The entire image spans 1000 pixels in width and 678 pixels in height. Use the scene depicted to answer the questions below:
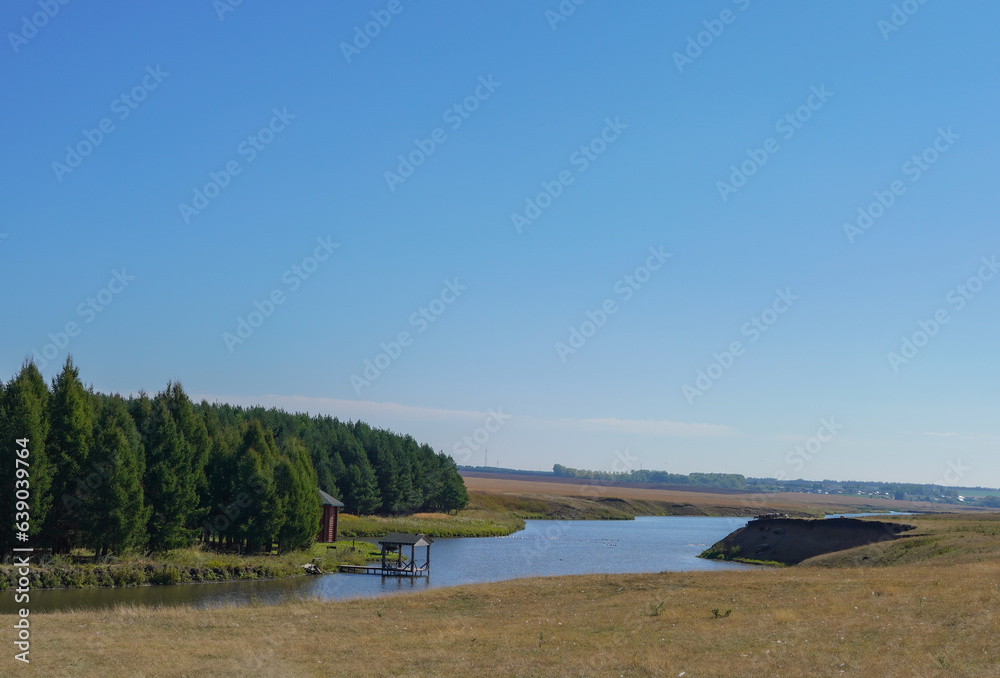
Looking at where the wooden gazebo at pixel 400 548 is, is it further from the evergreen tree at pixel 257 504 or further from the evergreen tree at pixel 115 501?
the evergreen tree at pixel 115 501

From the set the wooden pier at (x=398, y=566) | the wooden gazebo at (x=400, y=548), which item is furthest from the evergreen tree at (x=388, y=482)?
the wooden gazebo at (x=400, y=548)

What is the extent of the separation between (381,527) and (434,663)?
85.5 meters

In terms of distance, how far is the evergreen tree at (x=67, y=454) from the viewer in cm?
4966

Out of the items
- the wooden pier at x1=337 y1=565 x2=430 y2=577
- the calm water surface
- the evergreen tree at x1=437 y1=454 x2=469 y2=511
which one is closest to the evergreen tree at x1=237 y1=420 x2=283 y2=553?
the wooden pier at x1=337 y1=565 x2=430 y2=577

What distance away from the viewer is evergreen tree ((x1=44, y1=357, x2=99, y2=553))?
49.7 m

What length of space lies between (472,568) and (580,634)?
1643 inches

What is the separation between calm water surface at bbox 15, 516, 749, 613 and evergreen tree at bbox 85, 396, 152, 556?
4933 mm

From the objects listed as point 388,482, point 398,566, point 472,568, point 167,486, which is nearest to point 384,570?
point 398,566

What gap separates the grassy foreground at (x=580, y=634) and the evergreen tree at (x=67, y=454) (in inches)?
829

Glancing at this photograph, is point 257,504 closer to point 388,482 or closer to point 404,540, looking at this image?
point 404,540

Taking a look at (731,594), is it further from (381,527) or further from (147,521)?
(381,527)

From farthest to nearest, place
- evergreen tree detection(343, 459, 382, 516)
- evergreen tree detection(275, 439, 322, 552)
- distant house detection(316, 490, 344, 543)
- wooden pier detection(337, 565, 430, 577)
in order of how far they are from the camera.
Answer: evergreen tree detection(343, 459, 382, 516) → distant house detection(316, 490, 344, 543) → evergreen tree detection(275, 439, 322, 552) → wooden pier detection(337, 565, 430, 577)

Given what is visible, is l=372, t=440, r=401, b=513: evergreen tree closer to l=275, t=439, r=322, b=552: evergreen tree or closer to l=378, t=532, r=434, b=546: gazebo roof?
l=275, t=439, r=322, b=552: evergreen tree

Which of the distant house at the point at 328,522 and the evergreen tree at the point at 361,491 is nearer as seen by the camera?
the distant house at the point at 328,522
